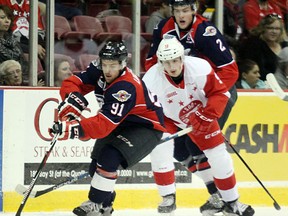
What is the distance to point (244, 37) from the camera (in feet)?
23.1

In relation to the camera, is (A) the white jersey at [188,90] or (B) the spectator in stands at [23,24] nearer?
(A) the white jersey at [188,90]

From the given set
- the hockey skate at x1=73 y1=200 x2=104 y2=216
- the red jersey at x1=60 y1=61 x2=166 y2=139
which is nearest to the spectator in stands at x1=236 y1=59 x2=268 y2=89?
the red jersey at x1=60 y1=61 x2=166 y2=139

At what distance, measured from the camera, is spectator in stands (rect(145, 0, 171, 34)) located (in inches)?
265

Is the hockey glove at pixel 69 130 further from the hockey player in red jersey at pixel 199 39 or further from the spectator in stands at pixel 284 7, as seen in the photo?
the spectator in stands at pixel 284 7

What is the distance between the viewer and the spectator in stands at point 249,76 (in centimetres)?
692

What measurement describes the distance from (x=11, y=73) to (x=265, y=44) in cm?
197

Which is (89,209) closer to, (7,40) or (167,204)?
(167,204)

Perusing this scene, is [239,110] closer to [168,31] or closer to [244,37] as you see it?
[244,37]

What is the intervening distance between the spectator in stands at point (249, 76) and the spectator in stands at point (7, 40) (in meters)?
1.65

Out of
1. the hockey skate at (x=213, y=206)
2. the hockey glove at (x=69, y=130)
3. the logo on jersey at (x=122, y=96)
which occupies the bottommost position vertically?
the hockey skate at (x=213, y=206)

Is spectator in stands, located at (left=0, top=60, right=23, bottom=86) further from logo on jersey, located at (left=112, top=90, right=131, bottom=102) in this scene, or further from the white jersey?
logo on jersey, located at (left=112, top=90, right=131, bottom=102)

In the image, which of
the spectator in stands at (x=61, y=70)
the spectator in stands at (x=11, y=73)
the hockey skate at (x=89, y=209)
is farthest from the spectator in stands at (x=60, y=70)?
the hockey skate at (x=89, y=209)

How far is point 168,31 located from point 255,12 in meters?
1.41

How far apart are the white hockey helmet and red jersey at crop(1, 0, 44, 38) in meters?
1.28
